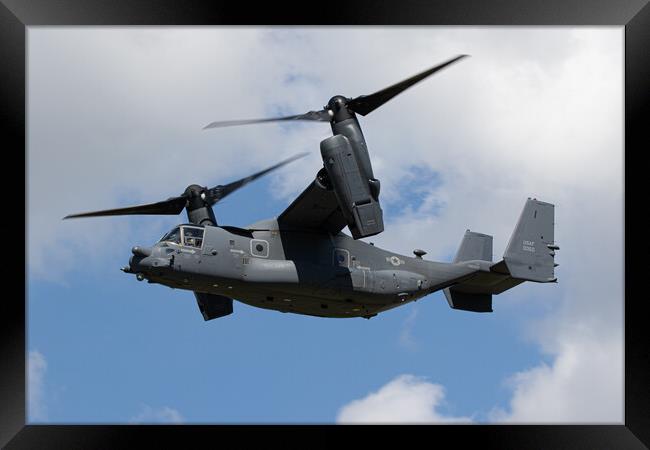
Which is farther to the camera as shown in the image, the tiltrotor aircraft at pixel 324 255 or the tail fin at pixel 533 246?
the tail fin at pixel 533 246

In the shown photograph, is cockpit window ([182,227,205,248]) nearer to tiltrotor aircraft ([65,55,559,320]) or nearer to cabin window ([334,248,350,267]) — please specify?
tiltrotor aircraft ([65,55,559,320])

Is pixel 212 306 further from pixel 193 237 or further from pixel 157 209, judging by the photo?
pixel 193 237

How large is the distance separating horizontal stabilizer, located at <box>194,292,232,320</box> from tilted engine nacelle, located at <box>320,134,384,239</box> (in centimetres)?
609

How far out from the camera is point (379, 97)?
2702cm

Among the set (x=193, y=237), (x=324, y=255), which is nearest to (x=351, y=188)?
(x=324, y=255)

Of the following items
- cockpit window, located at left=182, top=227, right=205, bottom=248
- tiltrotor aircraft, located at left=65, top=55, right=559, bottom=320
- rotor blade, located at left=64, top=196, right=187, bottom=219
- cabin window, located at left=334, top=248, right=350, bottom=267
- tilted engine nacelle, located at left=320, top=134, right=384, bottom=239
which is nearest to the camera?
tilted engine nacelle, located at left=320, top=134, right=384, bottom=239

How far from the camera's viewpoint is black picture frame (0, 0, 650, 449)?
20.7 m

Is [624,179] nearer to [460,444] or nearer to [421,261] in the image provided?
[460,444]

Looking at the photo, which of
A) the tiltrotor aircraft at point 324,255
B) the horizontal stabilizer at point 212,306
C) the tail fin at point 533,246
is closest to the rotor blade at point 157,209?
the tiltrotor aircraft at point 324,255

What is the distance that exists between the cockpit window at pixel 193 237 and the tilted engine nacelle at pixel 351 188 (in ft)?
11.9

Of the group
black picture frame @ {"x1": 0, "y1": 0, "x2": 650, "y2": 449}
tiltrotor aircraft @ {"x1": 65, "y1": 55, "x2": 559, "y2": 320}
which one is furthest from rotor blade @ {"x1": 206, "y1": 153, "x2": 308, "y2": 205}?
black picture frame @ {"x1": 0, "y1": 0, "x2": 650, "y2": 449}

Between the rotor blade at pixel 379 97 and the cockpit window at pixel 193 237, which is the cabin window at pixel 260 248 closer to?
the cockpit window at pixel 193 237

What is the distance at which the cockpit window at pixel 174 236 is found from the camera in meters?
26.5

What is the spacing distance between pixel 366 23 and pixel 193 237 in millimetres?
7742
